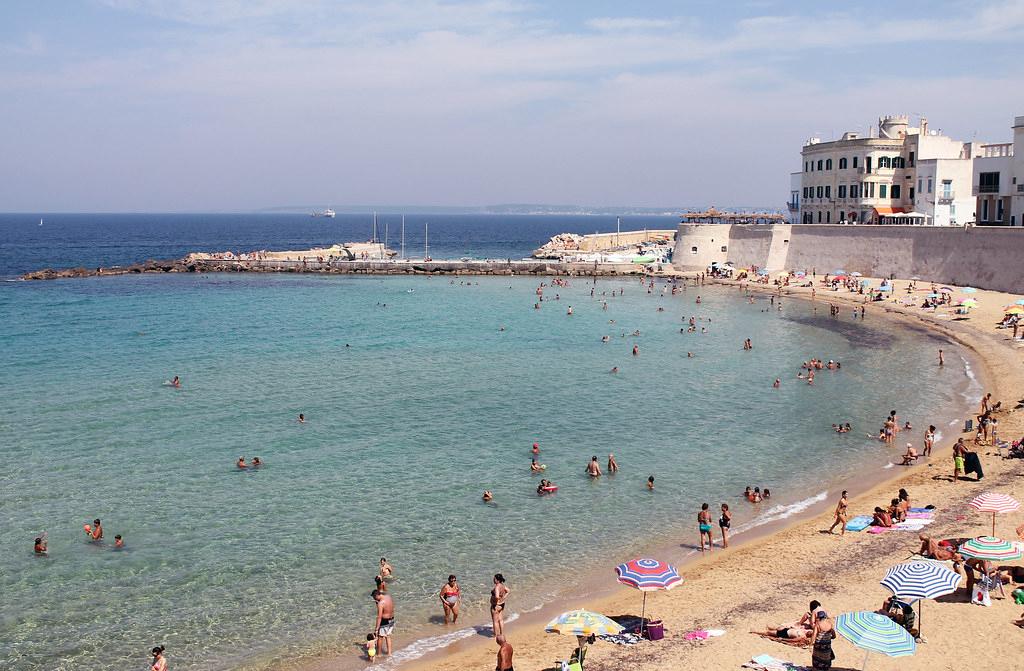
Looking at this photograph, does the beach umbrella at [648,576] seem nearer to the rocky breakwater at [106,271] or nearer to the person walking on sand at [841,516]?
the person walking on sand at [841,516]

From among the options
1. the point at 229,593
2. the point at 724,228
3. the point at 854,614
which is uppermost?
the point at 724,228

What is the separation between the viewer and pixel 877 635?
12992 millimetres

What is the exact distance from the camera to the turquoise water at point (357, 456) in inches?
720

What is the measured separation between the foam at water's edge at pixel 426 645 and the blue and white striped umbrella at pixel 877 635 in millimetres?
7209

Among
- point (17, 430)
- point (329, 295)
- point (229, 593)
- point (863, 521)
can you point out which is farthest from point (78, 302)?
point (863, 521)

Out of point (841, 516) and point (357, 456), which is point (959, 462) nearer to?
point (841, 516)

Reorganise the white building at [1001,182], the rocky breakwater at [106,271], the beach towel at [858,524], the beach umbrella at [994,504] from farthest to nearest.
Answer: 1. the rocky breakwater at [106,271]
2. the white building at [1001,182]
3. the beach towel at [858,524]
4. the beach umbrella at [994,504]

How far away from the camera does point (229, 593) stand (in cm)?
1869

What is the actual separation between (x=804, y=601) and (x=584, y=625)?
553cm

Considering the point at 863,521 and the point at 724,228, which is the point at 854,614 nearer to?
the point at 863,521

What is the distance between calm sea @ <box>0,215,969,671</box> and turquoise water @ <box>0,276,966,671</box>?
10 cm

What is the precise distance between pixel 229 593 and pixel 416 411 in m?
15.6

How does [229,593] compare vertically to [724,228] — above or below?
below

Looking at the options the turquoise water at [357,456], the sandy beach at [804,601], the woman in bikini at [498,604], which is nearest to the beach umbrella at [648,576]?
the sandy beach at [804,601]
